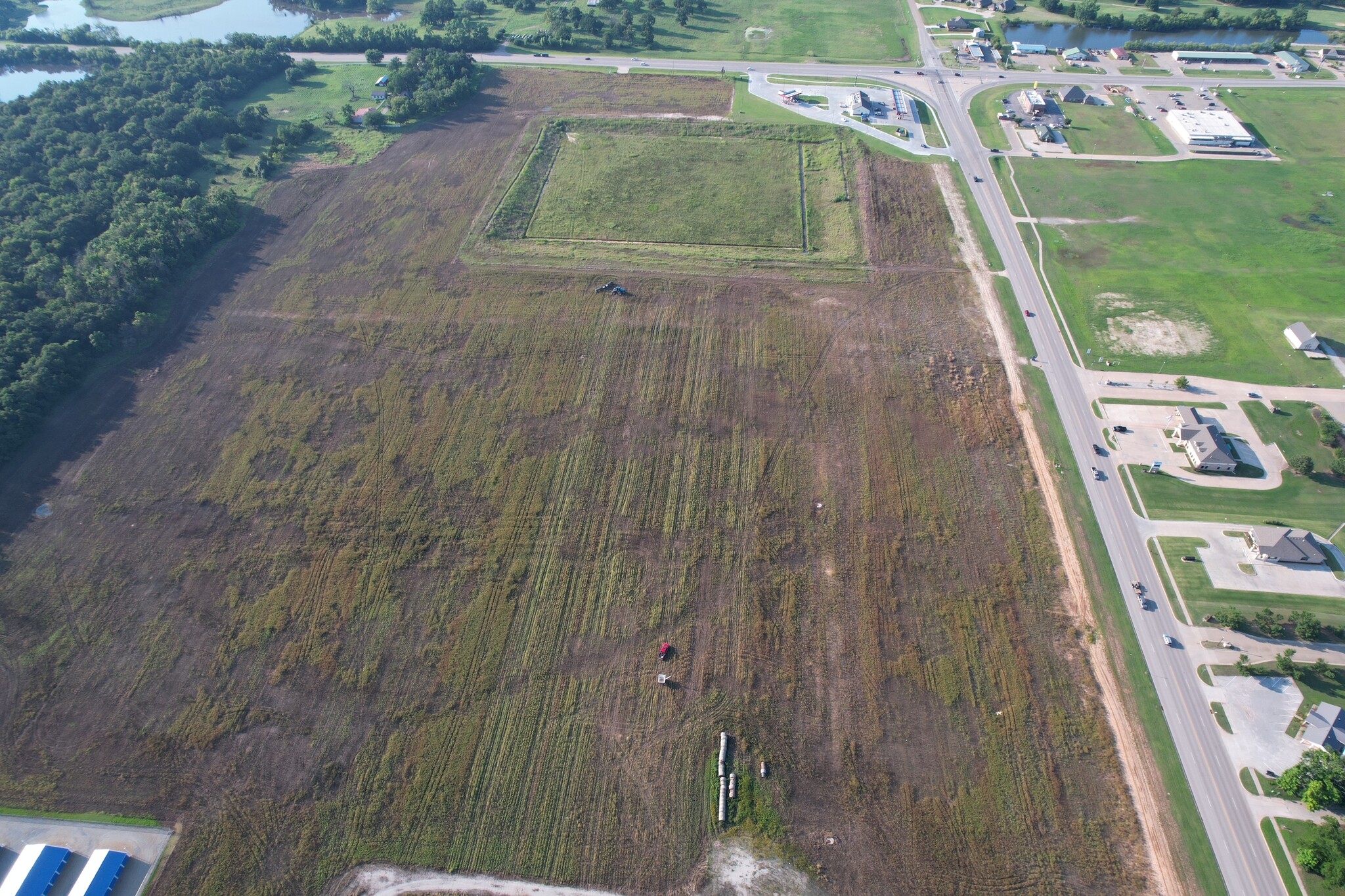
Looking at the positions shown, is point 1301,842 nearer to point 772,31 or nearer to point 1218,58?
point 1218,58

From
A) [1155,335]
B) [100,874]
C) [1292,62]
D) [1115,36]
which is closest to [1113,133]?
[1292,62]

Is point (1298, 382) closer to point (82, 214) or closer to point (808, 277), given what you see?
point (808, 277)

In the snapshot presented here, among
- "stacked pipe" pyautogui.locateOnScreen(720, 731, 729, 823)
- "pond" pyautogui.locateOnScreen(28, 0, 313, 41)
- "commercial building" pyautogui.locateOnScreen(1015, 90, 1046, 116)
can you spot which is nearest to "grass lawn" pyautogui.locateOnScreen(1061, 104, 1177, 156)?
"commercial building" pyautogui.locateOnScreen(1015, 90, 1046, 116)

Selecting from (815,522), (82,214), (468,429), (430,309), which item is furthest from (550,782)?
(82,214)

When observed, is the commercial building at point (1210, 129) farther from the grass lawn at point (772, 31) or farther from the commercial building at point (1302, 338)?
the grass lawn at point (772, 31)

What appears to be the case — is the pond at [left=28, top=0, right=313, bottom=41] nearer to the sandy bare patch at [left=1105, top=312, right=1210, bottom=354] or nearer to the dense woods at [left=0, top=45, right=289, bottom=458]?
the dense woods at [left=0, top=45, right=289, bottom=458]
